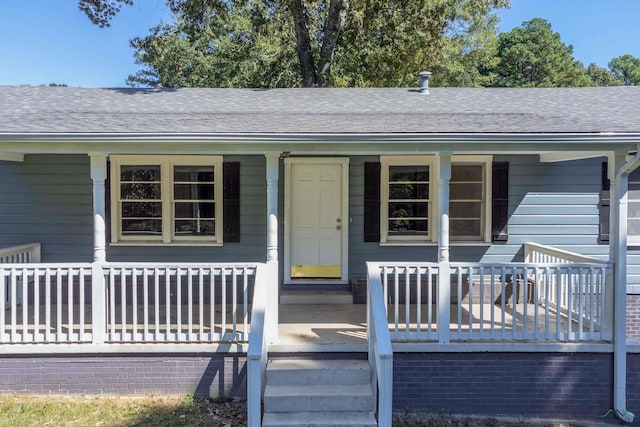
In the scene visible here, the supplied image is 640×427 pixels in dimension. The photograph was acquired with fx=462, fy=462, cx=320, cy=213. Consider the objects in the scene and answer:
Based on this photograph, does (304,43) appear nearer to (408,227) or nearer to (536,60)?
(408,227)

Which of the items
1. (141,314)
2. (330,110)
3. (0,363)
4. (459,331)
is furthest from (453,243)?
(0,363)

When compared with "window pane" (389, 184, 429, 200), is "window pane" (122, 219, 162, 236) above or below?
below

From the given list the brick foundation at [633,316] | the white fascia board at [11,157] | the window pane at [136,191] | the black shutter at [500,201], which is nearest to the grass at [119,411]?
the window pane at [136,191]

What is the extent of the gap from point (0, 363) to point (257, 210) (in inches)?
138

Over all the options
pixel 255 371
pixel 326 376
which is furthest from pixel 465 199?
pixel 255 371

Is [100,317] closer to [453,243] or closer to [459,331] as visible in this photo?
[459,331]

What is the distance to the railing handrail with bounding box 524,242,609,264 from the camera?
16.7 ft

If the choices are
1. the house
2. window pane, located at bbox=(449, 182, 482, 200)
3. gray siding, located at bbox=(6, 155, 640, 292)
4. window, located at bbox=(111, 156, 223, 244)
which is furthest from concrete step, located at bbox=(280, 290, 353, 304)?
window pane, located at bbox=(449, 182, 482, 200)

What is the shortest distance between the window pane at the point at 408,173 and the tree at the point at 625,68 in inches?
1454

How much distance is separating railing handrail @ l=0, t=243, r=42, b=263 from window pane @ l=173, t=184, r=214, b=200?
212cm

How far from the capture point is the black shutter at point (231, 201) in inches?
263

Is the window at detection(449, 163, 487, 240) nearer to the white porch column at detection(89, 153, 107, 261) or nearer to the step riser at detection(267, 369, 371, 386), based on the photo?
the step riser at detection(267, 369, 371, 386)

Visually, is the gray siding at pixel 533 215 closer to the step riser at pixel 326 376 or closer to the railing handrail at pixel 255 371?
the step riser at pixel 326 376

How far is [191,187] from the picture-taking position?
22.3ft
